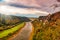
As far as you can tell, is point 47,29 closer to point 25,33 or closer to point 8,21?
point 25,33

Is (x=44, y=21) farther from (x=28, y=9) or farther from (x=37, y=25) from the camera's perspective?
(x=28, y=9)

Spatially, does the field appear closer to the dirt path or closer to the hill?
the dirt path

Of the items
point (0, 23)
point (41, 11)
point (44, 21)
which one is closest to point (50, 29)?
point (44, 21)

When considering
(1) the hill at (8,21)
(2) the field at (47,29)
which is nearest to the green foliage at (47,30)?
(2) the field at (47,29)

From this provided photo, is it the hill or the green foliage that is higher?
the hill

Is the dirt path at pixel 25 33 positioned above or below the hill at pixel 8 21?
below

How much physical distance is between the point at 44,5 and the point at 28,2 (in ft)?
0.93

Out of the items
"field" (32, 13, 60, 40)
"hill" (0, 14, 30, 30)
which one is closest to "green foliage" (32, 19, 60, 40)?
"field" (32, 13, 60, 40)

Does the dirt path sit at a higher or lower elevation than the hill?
lower

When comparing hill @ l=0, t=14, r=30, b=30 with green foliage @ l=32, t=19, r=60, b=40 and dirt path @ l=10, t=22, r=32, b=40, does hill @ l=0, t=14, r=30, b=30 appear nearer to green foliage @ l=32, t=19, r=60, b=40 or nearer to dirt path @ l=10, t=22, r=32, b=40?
dirt path @ l=10, t=22, r=32, b=40

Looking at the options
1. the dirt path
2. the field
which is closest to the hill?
the dirt path

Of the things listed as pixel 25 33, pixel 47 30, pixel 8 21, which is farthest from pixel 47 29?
pixel 8 21

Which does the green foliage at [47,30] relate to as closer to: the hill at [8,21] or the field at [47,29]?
the field at [47,29]

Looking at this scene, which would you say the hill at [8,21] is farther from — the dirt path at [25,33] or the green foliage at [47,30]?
the green foliage at [47,30]
